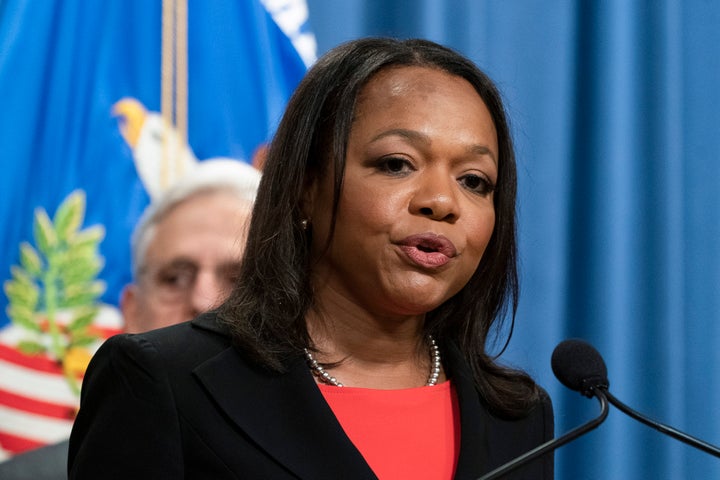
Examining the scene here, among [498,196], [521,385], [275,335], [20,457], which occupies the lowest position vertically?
[20,457]

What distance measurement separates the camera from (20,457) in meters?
2.04

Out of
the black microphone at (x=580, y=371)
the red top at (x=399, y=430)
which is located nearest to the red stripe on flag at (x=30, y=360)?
the red top at (x=399, y=430)

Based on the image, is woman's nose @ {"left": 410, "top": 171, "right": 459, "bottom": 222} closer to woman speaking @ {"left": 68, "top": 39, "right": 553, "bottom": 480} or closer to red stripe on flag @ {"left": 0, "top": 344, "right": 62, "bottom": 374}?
woman speaking @ {"left": 68, "top": 39, "right": 553, "bottom": 480}

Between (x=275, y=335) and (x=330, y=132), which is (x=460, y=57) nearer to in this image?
(x=330, y=132)

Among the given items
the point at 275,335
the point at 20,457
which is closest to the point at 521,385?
the point at 275,335

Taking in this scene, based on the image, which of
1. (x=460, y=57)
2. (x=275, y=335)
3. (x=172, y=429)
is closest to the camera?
(x=172, y=429)

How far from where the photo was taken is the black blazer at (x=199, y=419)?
3.80ft

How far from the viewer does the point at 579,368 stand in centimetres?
120

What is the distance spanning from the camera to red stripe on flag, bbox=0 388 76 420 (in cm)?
205

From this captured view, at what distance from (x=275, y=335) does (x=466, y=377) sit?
0.95 ft

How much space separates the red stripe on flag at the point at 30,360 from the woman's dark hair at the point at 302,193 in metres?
0.84

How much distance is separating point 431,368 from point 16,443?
3.26 ft

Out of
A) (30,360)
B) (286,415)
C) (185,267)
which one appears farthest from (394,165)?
(30,360)

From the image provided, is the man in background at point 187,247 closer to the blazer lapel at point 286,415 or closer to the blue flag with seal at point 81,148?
the blue flag with seal at point 81,148
